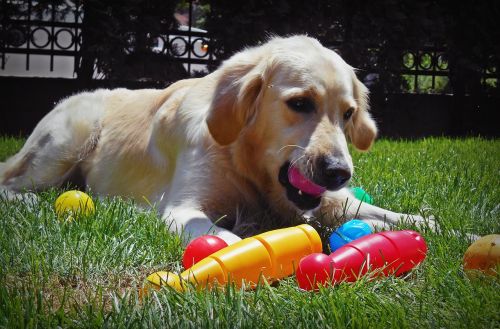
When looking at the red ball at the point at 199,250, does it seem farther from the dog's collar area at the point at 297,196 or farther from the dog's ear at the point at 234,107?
the dog's ear at the point at 234,107

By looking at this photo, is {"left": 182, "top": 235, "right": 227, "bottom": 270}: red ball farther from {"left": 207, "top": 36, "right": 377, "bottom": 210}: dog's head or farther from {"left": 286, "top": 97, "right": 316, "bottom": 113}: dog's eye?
{"left": 286, "top": 97, "right": 316, "bottom": 113}: dog's eye

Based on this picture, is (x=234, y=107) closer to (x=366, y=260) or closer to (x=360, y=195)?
(x=360, y=195)

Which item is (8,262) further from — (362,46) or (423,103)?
(423,103)

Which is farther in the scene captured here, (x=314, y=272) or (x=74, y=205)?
(x=74, y=205)

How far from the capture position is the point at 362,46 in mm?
7984

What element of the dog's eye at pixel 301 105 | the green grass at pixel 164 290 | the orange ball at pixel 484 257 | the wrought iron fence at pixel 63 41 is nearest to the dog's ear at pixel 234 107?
the dog's eye at pixel 301 105

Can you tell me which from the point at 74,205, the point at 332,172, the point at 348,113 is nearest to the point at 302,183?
the point at 332,172

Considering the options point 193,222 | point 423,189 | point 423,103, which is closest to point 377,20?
point 423,103

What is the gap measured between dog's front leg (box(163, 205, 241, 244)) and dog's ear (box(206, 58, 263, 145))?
1.29 ft

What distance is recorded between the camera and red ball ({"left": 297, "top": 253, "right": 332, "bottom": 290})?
2270 millimetres

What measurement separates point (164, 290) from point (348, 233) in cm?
113

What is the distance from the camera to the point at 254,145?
340cm

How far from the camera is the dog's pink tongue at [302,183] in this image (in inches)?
122

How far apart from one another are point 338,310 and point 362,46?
641 centimetres
